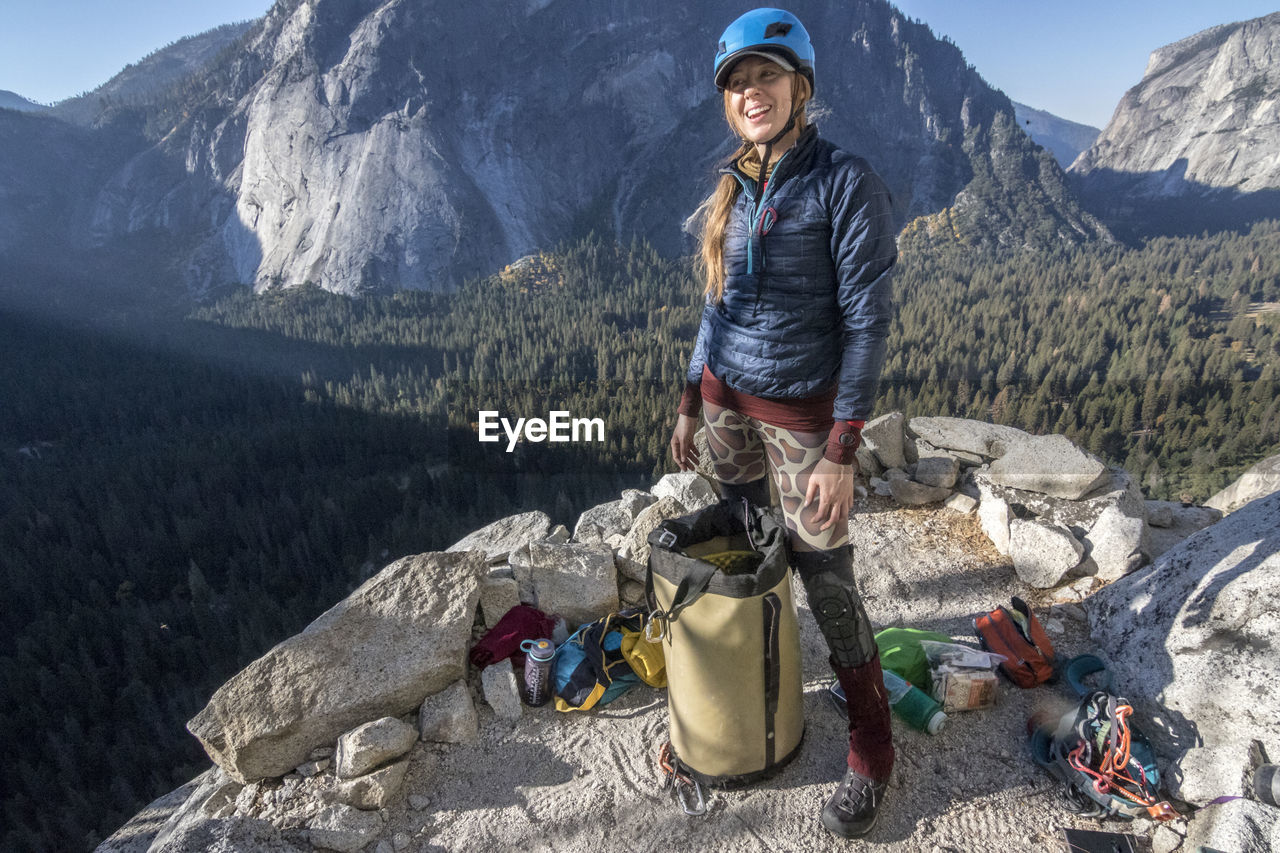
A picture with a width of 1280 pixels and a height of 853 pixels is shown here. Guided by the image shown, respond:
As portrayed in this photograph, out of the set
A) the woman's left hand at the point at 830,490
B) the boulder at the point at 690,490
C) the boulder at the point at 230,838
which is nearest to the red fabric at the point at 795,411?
the woman's left hand at the point at 830,490

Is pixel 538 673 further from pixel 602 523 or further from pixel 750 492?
pixel 602 523

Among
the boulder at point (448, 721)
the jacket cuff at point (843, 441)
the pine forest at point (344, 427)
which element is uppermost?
the jacket cuff at point (843, 441)

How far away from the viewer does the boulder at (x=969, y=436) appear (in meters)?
5.46

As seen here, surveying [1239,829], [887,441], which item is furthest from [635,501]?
[1239,829]

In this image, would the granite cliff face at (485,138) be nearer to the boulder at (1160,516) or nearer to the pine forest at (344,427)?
the pine forest at (344,427)

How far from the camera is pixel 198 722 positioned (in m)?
2.99

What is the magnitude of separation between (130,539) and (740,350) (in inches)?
1613

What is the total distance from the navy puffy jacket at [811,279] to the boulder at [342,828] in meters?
2.52

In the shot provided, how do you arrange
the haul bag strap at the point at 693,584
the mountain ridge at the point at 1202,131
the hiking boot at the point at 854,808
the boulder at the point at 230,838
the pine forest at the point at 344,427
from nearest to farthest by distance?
1. the haul bag strap at the point at 693,584
2. the hiking boot at the point at 854,808
3. the boulder at the point at 230,838
4. the pine forest at the point at 344,427
5. the mountain ridge at the point at 1202,131

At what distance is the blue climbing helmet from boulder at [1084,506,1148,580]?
374 centimetres

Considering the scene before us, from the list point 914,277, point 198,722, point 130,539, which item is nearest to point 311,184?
point 130,539

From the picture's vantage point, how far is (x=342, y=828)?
8.77 ft

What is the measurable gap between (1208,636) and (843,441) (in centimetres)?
222

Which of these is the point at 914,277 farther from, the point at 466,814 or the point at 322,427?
the point at 466,814
